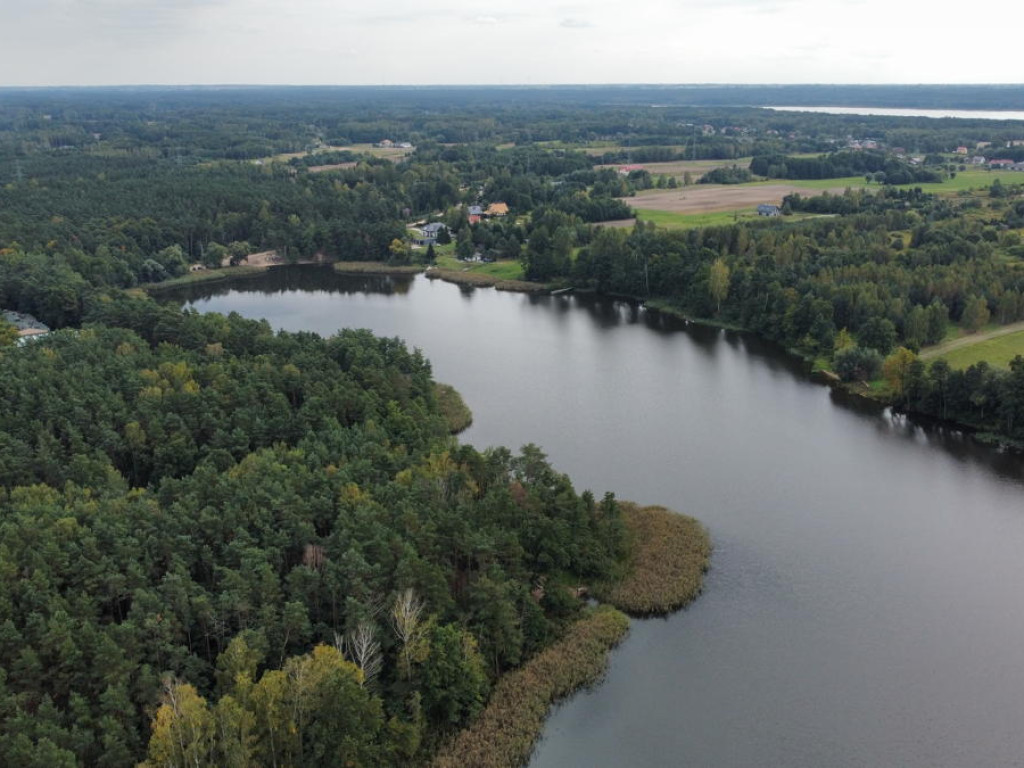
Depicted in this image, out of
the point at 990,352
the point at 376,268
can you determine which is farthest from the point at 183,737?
the point at 376,268

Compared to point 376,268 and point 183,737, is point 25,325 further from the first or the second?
point 183,737

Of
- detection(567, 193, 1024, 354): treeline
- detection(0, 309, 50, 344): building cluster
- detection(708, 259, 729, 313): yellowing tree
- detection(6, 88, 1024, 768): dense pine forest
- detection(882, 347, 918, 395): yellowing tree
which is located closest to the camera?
Result: detection(6, 88, 1024, 768): dense pine forest

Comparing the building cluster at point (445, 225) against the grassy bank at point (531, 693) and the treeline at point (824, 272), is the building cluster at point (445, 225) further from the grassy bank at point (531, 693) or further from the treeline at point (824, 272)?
the grassy bank at point (531, 693)

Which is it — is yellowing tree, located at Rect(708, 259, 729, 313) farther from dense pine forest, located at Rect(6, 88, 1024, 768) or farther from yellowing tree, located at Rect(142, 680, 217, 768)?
yellowing tree, located at Rect(142, 680, 217, 768)

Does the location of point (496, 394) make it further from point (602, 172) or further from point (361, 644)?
point (602, 172)

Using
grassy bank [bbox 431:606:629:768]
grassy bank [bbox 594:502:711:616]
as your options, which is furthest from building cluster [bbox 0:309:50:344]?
grassy bank [bbox 431:606:629:768]

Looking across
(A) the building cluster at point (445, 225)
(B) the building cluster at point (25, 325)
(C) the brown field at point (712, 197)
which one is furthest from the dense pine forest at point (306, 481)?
(C) the brown field at point (712, 197)

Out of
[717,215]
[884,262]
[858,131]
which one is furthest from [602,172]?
[858,131]
